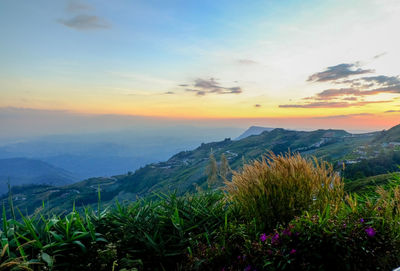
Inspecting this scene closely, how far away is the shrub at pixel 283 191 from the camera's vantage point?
4387mm

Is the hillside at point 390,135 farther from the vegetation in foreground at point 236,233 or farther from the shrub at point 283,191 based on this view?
the vegetation in foreground at point 236,233

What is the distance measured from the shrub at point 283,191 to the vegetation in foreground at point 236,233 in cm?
2

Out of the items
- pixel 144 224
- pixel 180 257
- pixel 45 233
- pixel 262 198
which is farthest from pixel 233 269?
pixel 45 233

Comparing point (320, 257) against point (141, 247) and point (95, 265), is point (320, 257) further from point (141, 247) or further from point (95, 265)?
point (95, 265)

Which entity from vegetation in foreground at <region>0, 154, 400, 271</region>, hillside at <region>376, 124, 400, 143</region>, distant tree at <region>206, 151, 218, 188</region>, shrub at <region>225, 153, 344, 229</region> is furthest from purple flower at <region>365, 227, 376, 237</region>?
hillside at <region>376, 124, 400, 143</region>

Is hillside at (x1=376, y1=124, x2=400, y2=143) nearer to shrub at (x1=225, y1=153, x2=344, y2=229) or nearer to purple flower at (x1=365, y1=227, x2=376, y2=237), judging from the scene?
shrub at (x1=225, y1=153, x2=344, y2=229)

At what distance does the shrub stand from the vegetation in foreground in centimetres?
2

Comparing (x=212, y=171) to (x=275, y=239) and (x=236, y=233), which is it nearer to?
(x=236, y=233)

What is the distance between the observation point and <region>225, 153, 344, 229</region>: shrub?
439cm

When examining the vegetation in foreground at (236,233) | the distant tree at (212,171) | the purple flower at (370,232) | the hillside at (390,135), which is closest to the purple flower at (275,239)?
the vegetation in foreground at (236,233)

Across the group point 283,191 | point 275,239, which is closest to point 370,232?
point 275,239

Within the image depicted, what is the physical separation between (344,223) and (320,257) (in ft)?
2.06

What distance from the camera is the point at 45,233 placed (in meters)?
3.77

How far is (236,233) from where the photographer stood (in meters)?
3.79
